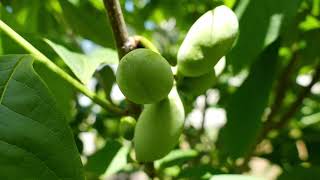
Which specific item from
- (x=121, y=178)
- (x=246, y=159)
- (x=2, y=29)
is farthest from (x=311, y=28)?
(x=121, y=178)

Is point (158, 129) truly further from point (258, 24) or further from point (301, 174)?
point (301, 174)

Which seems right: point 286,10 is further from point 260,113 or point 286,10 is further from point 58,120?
point 58,120

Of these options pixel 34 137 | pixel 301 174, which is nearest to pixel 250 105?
pixel 301 174

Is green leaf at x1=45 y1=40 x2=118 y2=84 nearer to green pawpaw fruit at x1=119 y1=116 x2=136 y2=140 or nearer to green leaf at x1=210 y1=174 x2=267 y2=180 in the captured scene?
green pawpaw fruit at x1=119 y1=116 x2=136 y2=140

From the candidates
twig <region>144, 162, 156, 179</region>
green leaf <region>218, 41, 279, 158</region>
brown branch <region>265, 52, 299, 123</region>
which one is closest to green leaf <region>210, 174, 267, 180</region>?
twig <region>144, 162, 156, 179</region>

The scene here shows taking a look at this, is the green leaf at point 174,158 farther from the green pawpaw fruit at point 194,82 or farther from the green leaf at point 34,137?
the green leaf at point 34,137
